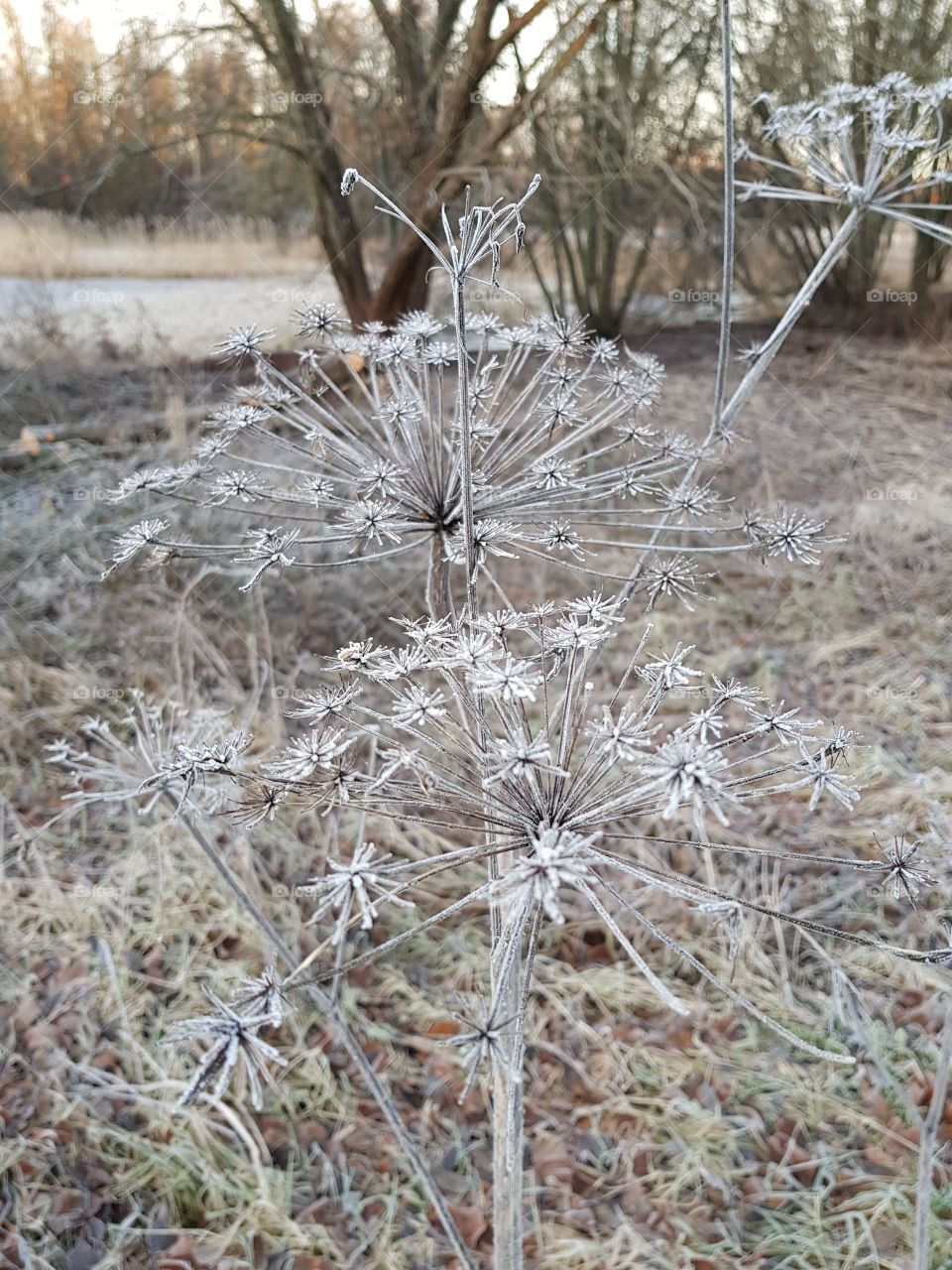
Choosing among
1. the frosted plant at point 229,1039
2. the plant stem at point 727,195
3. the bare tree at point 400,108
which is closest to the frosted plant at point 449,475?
the plant stem at point 727,195

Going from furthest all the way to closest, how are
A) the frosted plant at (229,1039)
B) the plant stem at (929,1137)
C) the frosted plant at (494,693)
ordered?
the plant stem at (929,1137) → the frosted plant at (494,693) → the frosted plant at (229,1039)

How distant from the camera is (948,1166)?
2467 millimetres

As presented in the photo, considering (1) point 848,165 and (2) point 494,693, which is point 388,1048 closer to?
(2) point 494,693

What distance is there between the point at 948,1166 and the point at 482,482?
7.45 ft

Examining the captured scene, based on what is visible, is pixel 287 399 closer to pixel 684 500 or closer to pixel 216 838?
pixel 684 500

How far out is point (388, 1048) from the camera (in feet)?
9.37

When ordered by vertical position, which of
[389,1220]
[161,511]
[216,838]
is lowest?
[389,1220]

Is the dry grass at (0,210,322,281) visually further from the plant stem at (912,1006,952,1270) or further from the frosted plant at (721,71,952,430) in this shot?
the plant stem at (912,1006,952,1270)

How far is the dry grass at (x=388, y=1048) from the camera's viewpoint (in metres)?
2.38

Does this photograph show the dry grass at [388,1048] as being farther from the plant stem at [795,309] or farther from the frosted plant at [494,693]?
the plant stem at [795,309]

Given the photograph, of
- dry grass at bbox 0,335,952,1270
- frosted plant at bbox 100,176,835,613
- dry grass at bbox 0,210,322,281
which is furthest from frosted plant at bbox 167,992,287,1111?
dry grass at bbox 0,210,322,281

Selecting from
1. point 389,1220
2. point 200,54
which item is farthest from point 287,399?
point 200,54

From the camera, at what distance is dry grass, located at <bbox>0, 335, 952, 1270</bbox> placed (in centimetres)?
238

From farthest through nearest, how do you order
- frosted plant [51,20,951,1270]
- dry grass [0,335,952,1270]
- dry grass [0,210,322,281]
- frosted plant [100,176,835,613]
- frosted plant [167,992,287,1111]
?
dry grass [0,210,322,281]
dry grass [0,335,952,1270]
frosted plant [100,176,835,613]
frosted plant [51,20,951,1270]
frosted plant [167,992,287,1111]
